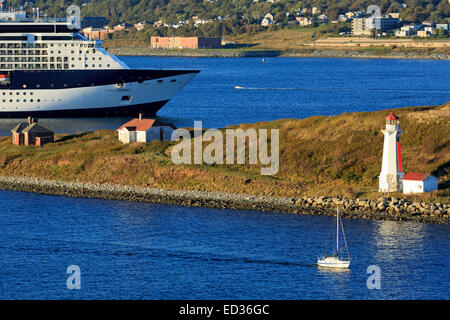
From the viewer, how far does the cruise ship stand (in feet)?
259

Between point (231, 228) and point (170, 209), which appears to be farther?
point (170, 209)

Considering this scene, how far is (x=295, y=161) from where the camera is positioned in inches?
1935

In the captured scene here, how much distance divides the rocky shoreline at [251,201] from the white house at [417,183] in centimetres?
119

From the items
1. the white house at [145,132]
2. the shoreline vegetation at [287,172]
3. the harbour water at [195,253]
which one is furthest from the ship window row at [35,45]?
the harbour water at [195,253]

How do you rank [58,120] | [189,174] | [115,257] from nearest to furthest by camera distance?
[115,257] < [189,174] < [58,120]

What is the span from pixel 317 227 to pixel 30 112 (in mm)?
44864

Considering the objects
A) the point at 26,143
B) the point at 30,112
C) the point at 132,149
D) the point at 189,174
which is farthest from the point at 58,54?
the point at 189,174

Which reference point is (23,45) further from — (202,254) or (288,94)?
(202,254)

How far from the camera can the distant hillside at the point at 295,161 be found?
46469 millimetres

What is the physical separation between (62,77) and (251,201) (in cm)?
3826

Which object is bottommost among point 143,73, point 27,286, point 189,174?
point 27,286

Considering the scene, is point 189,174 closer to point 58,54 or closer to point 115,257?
point 115,257

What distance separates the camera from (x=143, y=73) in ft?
261

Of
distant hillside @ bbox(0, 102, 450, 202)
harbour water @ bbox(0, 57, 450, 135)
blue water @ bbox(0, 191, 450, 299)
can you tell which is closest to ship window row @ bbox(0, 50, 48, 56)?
harbour water @ bbox(0, 57, 450, 135)
